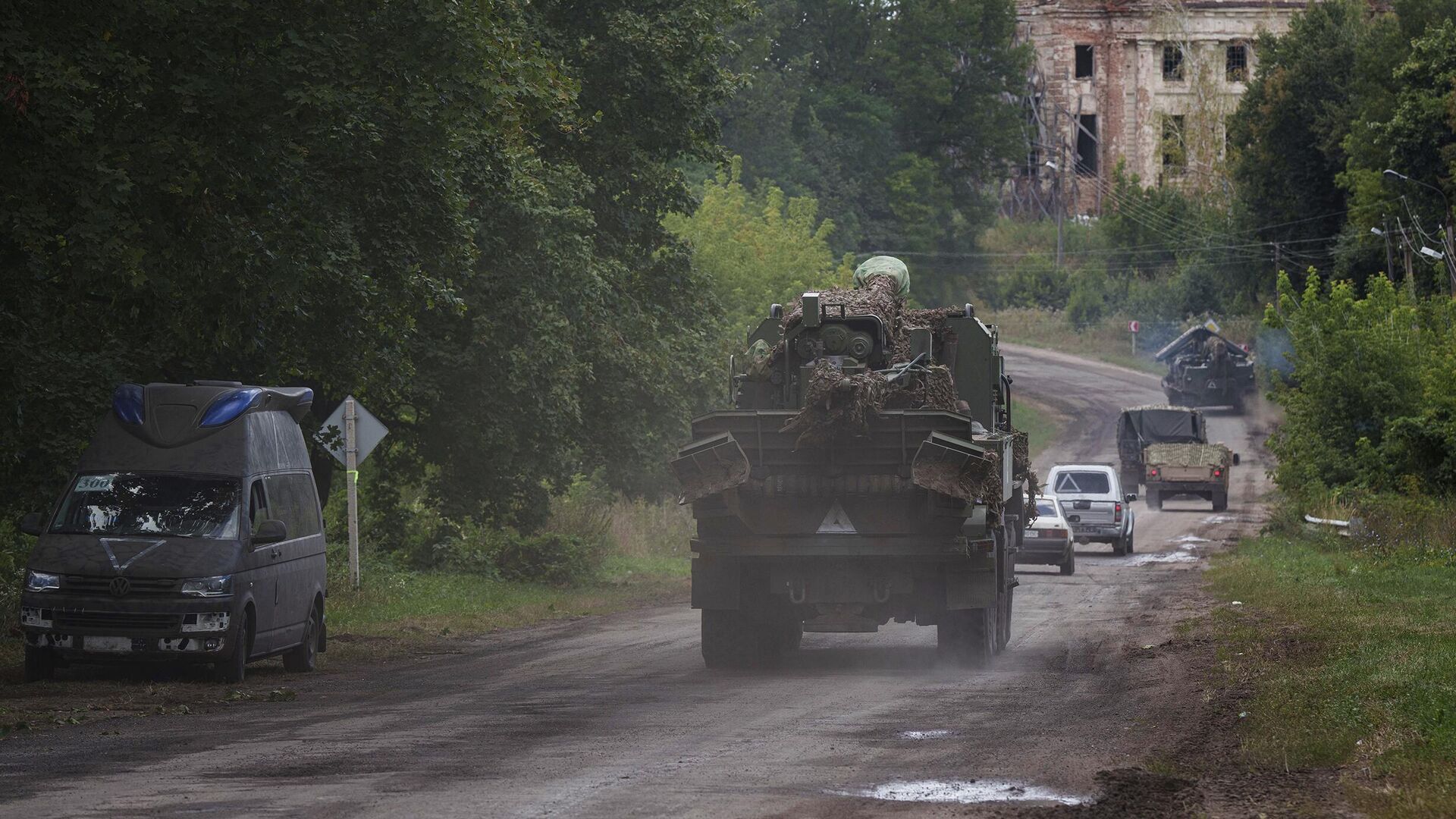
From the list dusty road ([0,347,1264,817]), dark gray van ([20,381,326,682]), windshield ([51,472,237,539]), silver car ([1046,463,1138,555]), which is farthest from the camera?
silver car ([1046,463,1138,555])

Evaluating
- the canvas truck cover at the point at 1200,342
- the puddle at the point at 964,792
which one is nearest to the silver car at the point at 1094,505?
the puddle at the point at 964,792

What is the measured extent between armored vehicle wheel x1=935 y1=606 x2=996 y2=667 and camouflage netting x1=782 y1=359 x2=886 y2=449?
2.29 metres

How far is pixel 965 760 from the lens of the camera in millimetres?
10945

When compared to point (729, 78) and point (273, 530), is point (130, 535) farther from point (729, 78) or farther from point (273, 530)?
point (729, 78)

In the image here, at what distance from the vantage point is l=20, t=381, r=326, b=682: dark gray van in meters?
15.4

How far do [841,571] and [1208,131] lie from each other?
9007 cm

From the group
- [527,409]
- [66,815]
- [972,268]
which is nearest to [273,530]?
[66,815]

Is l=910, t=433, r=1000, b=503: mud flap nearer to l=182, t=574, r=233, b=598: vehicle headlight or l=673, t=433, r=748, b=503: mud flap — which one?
l=673, t=433, r=748, b=503: mud flap

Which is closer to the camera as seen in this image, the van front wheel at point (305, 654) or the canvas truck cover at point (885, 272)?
the van front wheel at point (305, 654)

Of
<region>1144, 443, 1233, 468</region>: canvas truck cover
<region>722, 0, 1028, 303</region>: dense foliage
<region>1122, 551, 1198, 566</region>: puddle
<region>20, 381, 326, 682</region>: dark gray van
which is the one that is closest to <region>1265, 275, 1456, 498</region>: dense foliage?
<region>1122, 551, 1198, 566</region>: puddle

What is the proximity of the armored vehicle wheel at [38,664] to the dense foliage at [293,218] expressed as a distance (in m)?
2.82

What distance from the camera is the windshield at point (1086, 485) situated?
37875mm

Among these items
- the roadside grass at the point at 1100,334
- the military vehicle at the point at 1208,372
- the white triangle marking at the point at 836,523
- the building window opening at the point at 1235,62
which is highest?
the building window opening at the point at 1235,62

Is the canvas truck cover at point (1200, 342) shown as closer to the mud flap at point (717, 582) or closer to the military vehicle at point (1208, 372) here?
the military vehicle at point (1208, 372)
